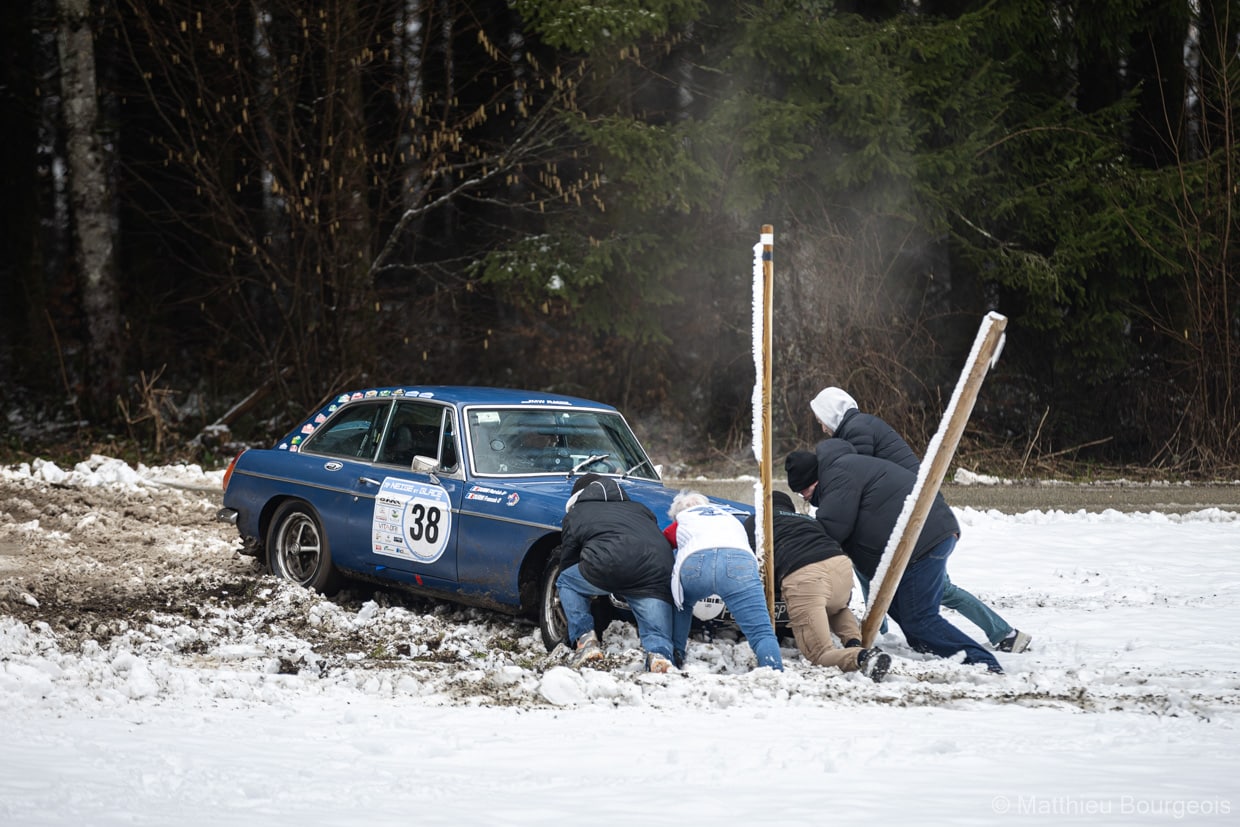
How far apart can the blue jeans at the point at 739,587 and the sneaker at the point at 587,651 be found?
22.3 inches

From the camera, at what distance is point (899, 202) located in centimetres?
1734

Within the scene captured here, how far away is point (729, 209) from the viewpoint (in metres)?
17.3

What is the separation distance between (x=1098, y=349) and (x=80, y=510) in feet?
42.5

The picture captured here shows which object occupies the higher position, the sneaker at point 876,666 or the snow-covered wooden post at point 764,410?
the snow-covered wooden post at point 764,410

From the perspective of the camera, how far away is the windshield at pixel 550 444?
26.6 ft

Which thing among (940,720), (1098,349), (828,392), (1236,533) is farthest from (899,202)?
(940,720)

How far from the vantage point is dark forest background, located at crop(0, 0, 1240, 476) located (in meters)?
16.8

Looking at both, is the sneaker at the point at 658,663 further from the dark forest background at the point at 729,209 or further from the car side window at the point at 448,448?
the dark forest background at the point at 729,209

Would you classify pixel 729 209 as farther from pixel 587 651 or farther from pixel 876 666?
pixel 876 666

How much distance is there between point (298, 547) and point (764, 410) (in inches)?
144

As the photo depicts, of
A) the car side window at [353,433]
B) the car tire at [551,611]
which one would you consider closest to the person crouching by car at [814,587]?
the car tire at [551,611]

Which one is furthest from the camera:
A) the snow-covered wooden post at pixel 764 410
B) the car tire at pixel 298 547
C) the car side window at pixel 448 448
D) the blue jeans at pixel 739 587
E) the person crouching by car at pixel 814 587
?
the car tire at pixel 298 547

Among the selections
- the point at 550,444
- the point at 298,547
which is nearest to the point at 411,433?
the point at 550,444

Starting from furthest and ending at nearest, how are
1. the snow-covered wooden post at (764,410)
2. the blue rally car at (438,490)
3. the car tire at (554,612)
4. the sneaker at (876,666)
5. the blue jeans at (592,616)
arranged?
the blue rally car at (438,490) → the car tire at (554,612) → the snow-covered wooden post at (764,410) → the blue jeans at (592,616) → the sneaker at (876,666)
